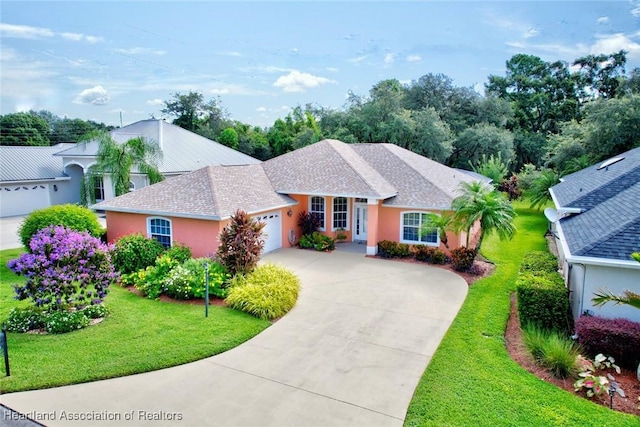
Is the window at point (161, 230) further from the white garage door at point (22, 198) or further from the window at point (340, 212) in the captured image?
the white garage door at point (22, 198)

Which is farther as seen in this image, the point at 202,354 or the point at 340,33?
the point at 340,33

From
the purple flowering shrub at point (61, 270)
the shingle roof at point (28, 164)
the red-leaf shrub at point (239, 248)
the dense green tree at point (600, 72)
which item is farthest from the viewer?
the dense green tree at point (600, 72)

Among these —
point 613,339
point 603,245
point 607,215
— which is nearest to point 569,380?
point 613,339

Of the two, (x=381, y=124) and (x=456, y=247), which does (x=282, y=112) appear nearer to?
(x=381, y=124)

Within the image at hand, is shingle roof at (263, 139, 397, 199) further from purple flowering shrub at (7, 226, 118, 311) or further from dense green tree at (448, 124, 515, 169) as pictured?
dense green tree at (448, 124, 515, 169)

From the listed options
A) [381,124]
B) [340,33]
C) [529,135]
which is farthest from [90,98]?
[529,135]

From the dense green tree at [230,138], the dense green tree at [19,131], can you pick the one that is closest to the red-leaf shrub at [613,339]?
the dense green tree at [230,138]
